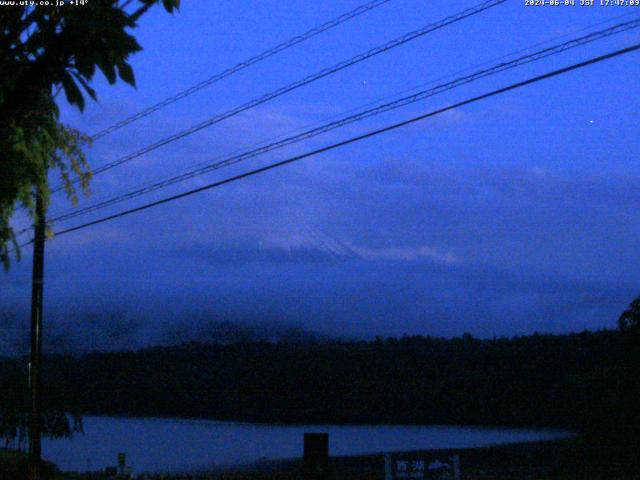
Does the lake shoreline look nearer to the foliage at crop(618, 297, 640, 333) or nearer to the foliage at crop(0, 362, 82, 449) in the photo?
the foliage at crop(618, 297, 640, 333)

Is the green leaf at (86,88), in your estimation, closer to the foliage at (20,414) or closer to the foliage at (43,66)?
the foliage at (43,66)

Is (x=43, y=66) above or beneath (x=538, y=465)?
above

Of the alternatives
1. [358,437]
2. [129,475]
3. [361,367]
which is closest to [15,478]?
[129,475]

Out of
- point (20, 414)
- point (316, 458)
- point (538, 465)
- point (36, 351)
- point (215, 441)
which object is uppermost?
point (36, 351)

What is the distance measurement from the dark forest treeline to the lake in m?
4.89

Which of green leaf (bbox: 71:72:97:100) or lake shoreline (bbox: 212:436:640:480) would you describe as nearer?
green leaf (bbox: 71:72:97:100)

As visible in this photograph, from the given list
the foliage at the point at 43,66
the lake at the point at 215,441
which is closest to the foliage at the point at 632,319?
the lake at the point at 215,441

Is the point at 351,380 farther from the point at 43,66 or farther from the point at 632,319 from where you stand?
the point at 43,66

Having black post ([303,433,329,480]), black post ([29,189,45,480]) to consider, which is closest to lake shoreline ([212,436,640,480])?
black post ([303,433,329,480])

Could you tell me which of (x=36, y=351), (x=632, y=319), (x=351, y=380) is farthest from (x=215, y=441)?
(x=36, y=351)

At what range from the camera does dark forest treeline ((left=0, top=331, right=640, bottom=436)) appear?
78500 mm

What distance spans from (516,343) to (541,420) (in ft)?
28.3

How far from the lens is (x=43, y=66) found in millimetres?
7422

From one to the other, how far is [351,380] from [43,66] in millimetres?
86086
